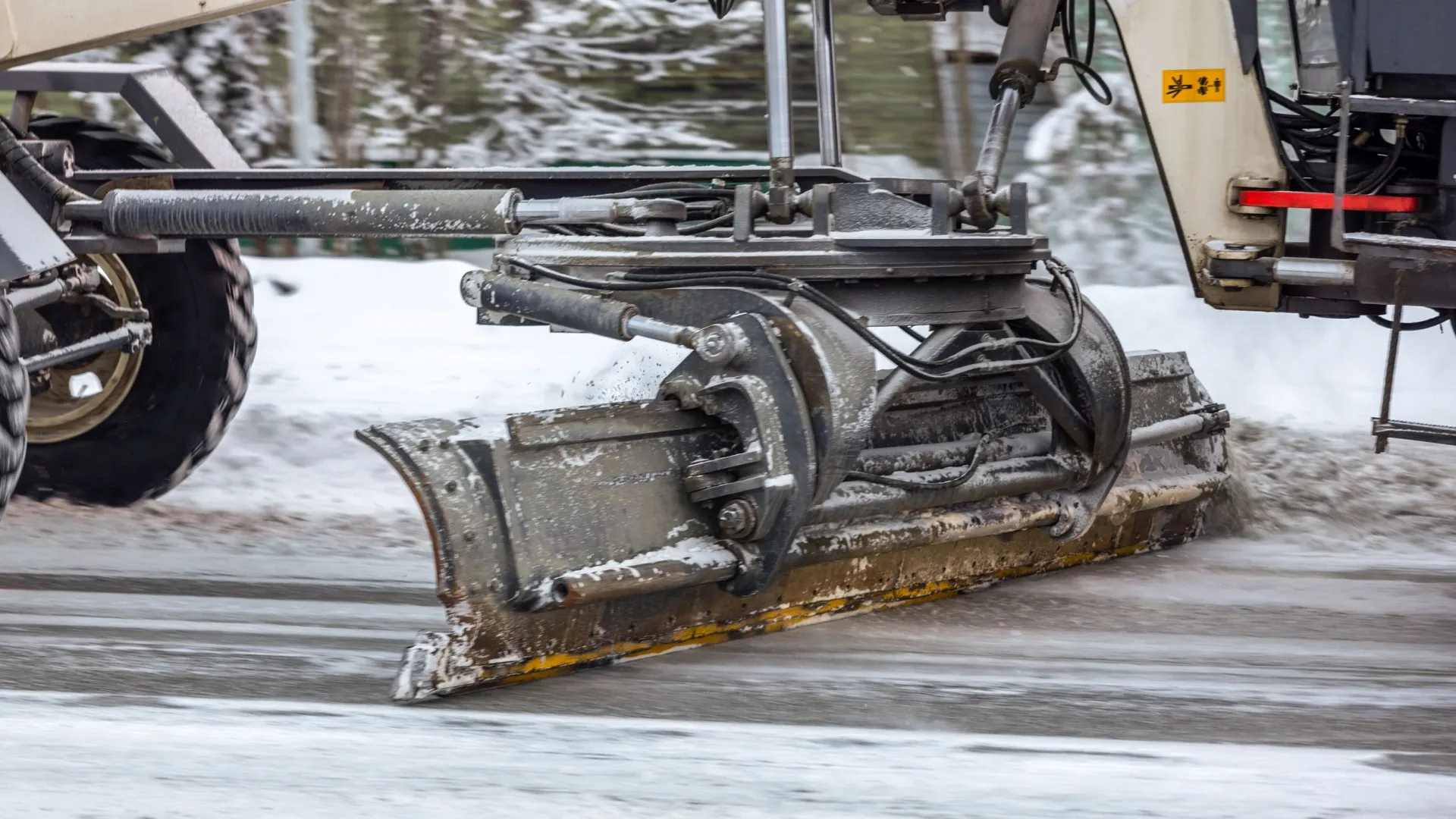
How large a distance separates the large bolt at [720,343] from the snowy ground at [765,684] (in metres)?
0.72

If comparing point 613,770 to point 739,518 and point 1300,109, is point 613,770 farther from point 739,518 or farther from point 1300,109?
point 1300,109

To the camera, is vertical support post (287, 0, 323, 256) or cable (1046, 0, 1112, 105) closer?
cable (1046, 0, 1112, 105)

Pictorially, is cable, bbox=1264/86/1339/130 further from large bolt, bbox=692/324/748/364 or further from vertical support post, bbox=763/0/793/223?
large bolt, bbox=692/324/748/364

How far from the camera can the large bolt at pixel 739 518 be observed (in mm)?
3551

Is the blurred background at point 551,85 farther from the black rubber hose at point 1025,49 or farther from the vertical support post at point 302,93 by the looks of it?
the black rubber hose at point 1025,49

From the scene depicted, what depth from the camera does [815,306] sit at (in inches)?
144

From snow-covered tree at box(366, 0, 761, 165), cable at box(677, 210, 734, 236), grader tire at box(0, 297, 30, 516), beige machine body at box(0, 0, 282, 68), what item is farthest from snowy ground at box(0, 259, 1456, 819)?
snow-covered tree at box(366, 0, 761, 165)

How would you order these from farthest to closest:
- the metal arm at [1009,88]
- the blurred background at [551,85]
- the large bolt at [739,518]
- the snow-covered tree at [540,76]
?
the snow-covered tree at [540,76]
the blurred background at [551,85]
the metal arm at [1009,88]
the large bolt at [739,518]

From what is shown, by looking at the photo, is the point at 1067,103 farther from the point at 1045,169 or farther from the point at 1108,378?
the point at 1108,378

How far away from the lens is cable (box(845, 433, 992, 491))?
151 inches

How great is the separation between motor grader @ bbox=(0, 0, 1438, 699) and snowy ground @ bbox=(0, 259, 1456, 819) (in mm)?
220

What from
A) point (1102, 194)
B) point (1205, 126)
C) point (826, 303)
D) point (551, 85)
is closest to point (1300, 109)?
point (1205, 126)

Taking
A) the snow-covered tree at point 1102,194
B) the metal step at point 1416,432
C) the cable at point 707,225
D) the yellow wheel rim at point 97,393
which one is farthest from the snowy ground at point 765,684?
the snow-covered tree at point 1102,194

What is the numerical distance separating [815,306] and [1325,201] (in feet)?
5.18
